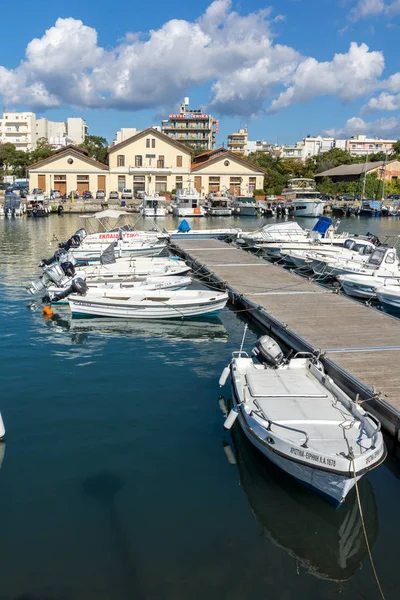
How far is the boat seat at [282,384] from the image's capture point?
10.3m

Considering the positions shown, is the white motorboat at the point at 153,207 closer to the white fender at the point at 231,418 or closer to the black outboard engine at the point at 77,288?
the black outboard engine at the point at 77,288

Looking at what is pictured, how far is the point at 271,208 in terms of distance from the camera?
7462cm

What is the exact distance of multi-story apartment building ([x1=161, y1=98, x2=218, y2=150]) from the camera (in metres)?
123

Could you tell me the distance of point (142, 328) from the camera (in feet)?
59.2

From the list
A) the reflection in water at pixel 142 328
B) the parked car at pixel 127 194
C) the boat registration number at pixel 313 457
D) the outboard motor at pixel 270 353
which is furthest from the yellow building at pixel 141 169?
the boat registration number at pixel 313 457

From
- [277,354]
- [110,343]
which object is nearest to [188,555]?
[277,354]

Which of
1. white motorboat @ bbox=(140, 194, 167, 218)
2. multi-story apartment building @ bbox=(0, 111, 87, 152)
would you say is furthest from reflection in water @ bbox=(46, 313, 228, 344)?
multi-story apartment building @ bbox=(0, 111, 87, 152)

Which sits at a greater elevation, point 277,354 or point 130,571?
point 277,354

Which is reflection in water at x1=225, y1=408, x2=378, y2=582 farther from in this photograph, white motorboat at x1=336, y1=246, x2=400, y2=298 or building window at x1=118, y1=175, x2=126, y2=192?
building window at x1=118, y1=175, x2=126, y2=192

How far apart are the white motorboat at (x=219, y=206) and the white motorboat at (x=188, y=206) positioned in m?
1.54

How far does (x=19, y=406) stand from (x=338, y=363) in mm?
7331

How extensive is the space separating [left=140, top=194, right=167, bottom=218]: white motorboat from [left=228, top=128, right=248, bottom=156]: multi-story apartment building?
8617cm

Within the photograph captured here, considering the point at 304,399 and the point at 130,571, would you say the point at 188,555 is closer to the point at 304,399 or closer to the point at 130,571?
the point at 130,571

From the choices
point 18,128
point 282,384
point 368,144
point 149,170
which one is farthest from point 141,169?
point 368,144
